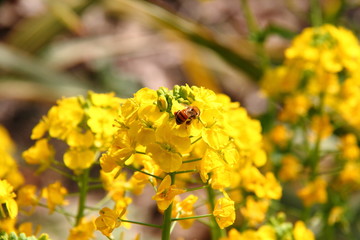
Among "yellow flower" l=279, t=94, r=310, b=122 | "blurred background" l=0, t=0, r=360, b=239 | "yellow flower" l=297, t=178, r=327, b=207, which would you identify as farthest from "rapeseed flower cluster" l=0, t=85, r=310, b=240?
"blurred background" l=0, t=0, r=360, b=239

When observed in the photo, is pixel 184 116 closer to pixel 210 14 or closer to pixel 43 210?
pixel 43 210

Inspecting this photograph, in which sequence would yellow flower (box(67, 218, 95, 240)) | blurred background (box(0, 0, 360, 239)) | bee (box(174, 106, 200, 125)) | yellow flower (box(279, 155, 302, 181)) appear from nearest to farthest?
bee (box(174, 106, 200, 125)), yellow flower (box(67, 218, 95, 240)), yellow flower (box(279, 155, 302, 181)), blurred background (box(0, 0, 360, 239))

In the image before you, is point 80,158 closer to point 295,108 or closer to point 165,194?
point 165,194

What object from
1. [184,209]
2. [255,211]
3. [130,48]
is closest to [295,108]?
[255,211]

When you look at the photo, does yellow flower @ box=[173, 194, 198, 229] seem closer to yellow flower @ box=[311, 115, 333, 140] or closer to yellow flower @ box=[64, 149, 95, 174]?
yellow flower @ box=[64, 149, 95, 174]

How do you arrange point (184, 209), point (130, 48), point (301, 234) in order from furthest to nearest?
point (130, 48) → point (301, 234) → point (184, 209)

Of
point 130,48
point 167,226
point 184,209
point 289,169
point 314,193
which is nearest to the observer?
point 167,226

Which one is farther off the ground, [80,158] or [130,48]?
[130,48]
